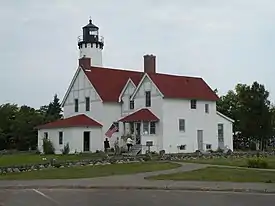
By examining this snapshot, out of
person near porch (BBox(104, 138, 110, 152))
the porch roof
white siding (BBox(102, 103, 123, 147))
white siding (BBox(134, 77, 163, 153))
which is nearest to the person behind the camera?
the porch roof

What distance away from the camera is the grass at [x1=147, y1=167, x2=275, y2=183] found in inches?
849

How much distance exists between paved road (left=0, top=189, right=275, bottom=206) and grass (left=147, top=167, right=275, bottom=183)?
4.17 metres

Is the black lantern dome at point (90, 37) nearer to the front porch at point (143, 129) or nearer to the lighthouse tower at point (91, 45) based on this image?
the lighthouse tower at point (91, 45)

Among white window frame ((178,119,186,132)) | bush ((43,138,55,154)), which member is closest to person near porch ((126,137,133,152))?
white window frame ((178,119,186,132))

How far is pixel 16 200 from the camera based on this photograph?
53.4 ft

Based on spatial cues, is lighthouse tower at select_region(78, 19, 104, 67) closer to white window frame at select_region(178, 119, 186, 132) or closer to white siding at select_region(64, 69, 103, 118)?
white siding at select_region(64, 69, 103, 118)

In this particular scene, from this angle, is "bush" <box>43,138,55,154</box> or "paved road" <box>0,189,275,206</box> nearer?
"paved road" <box>0,189,275,206</box>

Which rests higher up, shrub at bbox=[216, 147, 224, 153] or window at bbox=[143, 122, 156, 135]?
window at bbox=[143, 122, 156, 135]

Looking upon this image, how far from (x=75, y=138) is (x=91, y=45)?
59.0 ft

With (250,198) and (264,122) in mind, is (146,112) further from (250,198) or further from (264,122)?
(250,198)

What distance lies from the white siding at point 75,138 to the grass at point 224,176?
25.4m

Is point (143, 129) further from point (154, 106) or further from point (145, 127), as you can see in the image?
point (154, 106)

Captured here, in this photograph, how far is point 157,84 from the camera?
160ft

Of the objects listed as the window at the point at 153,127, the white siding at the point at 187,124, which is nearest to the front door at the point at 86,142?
the window at the point at 153,127
